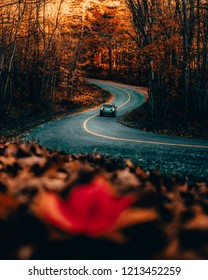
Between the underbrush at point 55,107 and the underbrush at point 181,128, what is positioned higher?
the underbrush at point 55,107

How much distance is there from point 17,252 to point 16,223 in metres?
0.17

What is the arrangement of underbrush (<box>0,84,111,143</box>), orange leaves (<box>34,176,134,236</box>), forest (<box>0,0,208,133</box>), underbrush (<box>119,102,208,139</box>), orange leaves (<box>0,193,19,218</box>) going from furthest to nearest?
underbrush (<box>0,84,111,143</box>) < forest (<box>0,0,208,133</box>) < underbrush (<box>119,102,208,139</box>) < orange leaves (<box>0,193,19,218</box>) < orange leaves (<box>34,176,134,236</box>)

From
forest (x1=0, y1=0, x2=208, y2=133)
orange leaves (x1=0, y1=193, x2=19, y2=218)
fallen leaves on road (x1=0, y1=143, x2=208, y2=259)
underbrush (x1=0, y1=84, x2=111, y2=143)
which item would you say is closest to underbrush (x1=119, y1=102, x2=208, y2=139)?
forest (x1=0, y1=0, x2=208, y2=133)

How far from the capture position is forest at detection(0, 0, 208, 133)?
17.0m

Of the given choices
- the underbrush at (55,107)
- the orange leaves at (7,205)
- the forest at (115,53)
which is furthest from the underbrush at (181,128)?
the orange leaves at (7,205)

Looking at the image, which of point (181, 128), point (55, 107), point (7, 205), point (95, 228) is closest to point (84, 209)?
point (95, 228)

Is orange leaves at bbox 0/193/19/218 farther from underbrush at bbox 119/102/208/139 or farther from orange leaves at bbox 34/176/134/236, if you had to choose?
underbrush at bbox 119/102/208/139

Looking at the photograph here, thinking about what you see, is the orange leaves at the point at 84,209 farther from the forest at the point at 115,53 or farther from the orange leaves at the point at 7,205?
the forest at the point at 115,53

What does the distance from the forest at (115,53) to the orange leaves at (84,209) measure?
5.46 m

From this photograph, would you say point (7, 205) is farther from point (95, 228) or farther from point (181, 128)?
point (181, 128)

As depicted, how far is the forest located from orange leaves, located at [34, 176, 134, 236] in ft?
17.9

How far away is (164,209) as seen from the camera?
175 centimetres

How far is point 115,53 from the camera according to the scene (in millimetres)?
58094

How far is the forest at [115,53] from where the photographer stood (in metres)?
17.0
